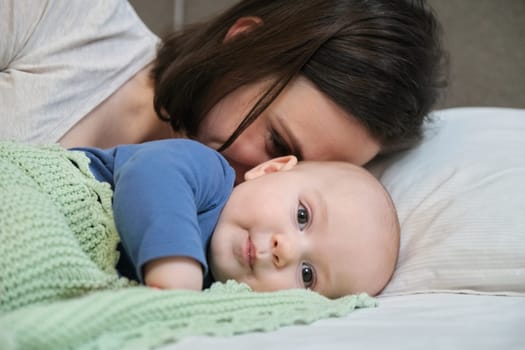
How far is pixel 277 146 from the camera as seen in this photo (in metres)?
1.14

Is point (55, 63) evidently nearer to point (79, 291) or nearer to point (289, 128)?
point (289, 128)

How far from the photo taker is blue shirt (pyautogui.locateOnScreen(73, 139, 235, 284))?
28.0 inches

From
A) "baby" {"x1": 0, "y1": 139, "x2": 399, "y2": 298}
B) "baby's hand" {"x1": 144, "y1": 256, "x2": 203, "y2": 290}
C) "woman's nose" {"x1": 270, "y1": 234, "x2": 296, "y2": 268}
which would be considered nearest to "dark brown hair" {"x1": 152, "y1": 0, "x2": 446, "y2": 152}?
"baby" {"x1": 0, "y1": 139, "x2": 399, "y2": 298}

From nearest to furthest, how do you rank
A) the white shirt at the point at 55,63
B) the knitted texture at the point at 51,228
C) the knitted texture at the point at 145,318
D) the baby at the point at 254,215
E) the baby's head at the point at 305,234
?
the knitted texture at the point at 145,318 < the knitted texture at the point at 51,228 < the baby at the point at 254,215 < the baby's head at the point at 305,234 < the white shirt at the point at 55,63

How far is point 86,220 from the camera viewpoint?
0.78 meters

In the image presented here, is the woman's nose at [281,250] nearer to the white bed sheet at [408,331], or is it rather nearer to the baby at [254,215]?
the baby at [254,215]

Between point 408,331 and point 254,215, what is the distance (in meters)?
0.29

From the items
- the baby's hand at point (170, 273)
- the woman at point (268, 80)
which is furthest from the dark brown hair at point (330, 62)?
the baby's hand at point (170, 273)

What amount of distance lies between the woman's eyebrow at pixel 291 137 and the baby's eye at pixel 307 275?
0.92 ft

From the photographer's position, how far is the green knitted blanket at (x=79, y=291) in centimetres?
53

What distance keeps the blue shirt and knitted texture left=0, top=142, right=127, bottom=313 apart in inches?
1.3

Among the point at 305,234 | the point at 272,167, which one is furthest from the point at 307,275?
the point at 272,167

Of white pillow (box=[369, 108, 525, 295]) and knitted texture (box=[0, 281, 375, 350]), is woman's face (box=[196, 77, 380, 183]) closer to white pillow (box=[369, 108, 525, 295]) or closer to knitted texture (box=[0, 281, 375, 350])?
white pillow (box=[369, 108, 525, 295])

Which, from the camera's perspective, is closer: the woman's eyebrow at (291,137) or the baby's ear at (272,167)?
the baby's ear at (272,167)
